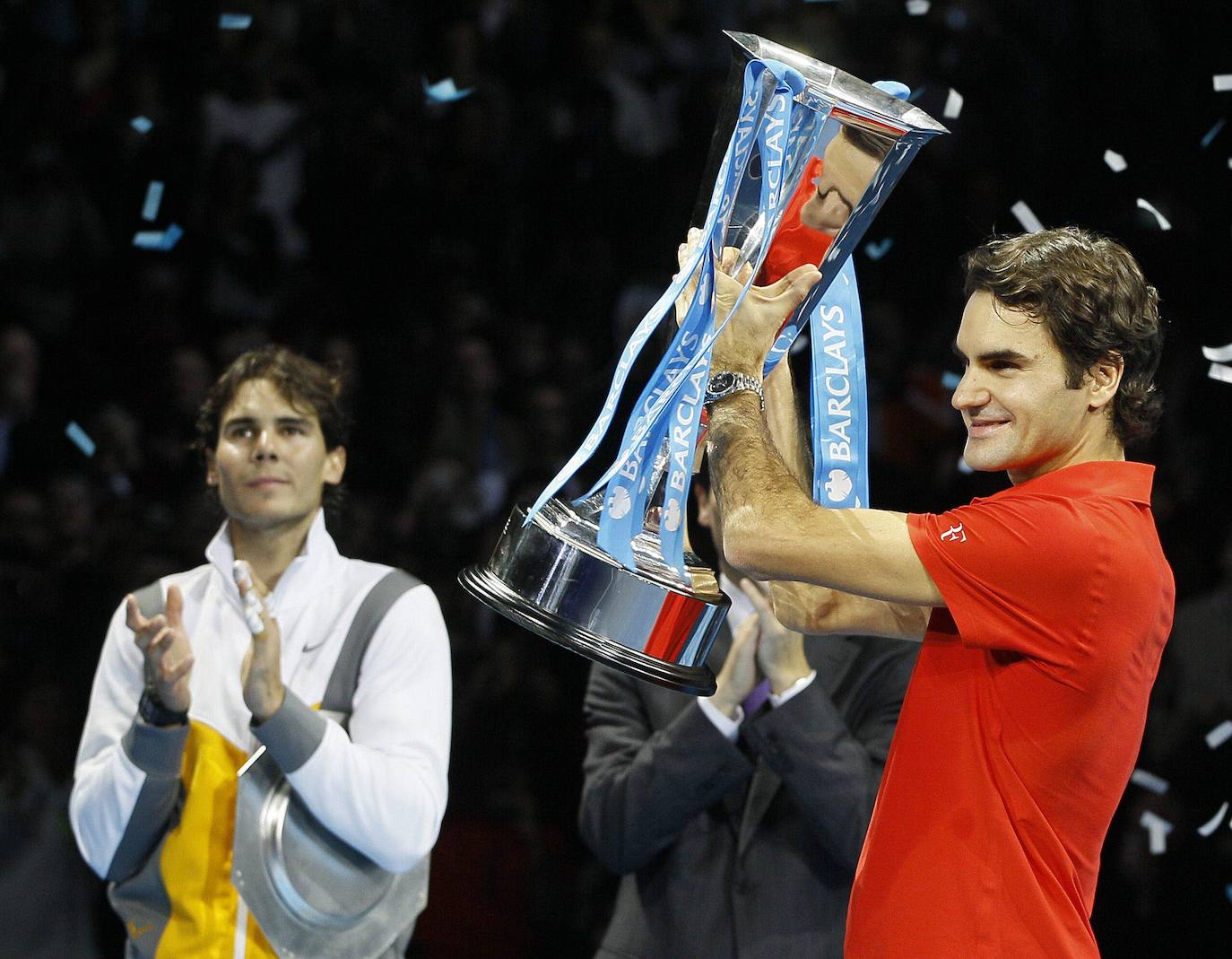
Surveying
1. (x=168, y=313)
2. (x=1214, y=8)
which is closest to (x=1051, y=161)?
(x=1214, y=8)

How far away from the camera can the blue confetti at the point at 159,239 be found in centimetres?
595

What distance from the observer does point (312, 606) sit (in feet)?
9.39

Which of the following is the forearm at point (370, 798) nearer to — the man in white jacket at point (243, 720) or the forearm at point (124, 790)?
the man in white jacket at point (243, 720)

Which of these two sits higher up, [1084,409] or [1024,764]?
[1084,409]

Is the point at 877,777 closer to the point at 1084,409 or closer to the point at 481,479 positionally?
the point at 1084,409

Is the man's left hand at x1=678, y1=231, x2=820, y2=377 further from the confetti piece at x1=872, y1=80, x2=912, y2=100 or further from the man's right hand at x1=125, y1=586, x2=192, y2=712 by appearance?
the man's right hand at x1=125, y1=586, x2=192, y2=712

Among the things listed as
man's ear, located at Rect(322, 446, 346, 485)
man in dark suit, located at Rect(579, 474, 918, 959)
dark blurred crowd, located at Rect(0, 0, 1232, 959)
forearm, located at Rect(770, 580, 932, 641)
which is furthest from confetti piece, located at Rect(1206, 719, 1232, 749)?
man's ear, located at Rect(322, 446, 346, 485)

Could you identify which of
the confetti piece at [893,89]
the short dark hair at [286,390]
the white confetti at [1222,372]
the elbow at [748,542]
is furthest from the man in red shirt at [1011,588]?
the short dark hair at [286,390]

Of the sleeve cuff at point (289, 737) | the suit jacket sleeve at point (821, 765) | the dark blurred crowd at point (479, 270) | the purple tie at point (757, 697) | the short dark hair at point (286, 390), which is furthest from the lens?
the dark blurred crowd at point (479, 270)

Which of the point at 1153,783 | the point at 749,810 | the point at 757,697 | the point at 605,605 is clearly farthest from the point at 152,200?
the point at 605,605

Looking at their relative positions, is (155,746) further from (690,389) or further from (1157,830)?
(1157,830)

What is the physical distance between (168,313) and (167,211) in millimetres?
477

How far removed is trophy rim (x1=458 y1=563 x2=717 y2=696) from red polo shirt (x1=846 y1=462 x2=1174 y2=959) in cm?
37

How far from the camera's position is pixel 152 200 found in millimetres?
5906
